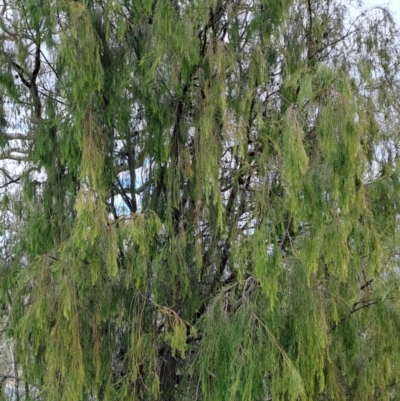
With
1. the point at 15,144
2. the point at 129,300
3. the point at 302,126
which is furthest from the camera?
the point at 15,144

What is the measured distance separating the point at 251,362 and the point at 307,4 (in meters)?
2.34

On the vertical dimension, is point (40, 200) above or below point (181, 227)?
above

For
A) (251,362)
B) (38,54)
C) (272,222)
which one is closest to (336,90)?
(272,222)

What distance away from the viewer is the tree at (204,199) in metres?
2.34

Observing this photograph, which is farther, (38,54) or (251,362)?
(38,54)

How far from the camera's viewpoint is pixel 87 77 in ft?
8.68

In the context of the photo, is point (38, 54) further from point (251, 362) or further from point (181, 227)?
point (251, 362)

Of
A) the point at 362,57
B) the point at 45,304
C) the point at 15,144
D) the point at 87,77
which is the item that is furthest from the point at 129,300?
the point at 362,57

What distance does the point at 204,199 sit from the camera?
3.06m

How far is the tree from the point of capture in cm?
234

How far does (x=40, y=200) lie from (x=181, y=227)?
994 millimetres

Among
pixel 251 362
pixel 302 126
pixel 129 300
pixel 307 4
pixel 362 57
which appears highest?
pixel 307 4

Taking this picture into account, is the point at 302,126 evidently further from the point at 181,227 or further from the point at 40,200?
the point at 40,200

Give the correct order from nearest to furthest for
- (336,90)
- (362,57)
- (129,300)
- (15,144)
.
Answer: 1. (336,90)
2. (129,300)
3. (362,57)
4. (15,144)
